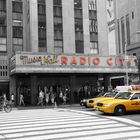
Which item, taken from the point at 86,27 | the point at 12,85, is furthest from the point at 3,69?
the point at 86,27

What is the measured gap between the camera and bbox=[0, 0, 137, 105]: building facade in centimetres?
3416

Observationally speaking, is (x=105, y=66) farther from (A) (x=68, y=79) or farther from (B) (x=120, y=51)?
(B) (x=120, y=51)

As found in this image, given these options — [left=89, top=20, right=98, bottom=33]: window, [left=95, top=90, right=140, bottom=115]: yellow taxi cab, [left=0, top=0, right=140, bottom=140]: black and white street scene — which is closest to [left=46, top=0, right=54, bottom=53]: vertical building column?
[left=0, top=0, right=140, bottom=140]: black and white street scene

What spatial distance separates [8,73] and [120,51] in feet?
216

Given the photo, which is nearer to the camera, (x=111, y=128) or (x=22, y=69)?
(x=111, y=128)

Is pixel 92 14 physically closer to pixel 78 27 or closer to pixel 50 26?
pixel 78 27

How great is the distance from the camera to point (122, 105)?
17281 mm

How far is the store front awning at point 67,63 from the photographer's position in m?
31.5

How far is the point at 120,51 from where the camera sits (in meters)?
97.4

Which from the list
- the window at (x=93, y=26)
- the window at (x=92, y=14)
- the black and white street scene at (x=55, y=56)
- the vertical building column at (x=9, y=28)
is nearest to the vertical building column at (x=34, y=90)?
the black and white street scene at (x=55, y=56)

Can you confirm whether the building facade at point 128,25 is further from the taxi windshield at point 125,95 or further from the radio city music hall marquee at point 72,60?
the taxi windshield at point 125,95

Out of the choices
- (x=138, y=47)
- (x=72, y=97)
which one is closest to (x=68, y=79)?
(x=72, y=97)

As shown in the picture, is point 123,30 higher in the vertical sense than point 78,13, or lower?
higher

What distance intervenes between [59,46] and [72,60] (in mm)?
6046
